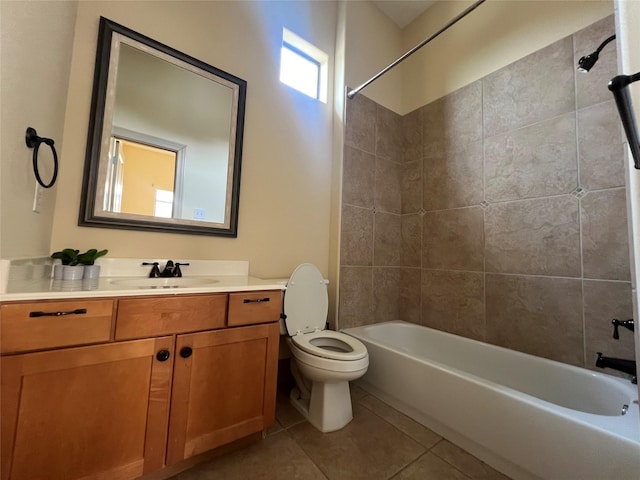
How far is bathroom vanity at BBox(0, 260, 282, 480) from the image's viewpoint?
805mm

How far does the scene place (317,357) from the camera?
1.40 meters

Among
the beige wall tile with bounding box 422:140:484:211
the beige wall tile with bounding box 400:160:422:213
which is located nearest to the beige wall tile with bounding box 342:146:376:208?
the beige wall tile with bounding box 400:160:422:213

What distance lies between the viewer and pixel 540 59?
1690 mm

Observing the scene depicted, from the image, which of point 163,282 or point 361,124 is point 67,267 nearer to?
point 163,282

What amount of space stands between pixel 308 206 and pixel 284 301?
2.69ft

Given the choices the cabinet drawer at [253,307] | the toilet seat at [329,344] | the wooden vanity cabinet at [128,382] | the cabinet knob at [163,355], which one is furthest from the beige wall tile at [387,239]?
the cabinet knob at [163,355]

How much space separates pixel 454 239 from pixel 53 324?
231cm

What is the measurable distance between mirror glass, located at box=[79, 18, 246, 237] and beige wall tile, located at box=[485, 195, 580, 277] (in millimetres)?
1814

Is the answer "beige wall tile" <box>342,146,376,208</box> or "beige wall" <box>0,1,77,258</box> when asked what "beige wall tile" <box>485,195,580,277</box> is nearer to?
"beige wall tile" <box>342,146,376,208</box>

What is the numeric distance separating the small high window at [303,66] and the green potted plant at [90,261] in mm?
A: 1686

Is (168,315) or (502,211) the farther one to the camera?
(502,211)

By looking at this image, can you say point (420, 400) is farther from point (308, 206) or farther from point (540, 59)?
point (540, 59)

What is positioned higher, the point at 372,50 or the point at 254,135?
the point at 372,50

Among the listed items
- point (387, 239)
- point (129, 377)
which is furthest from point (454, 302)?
point (129, 377)
